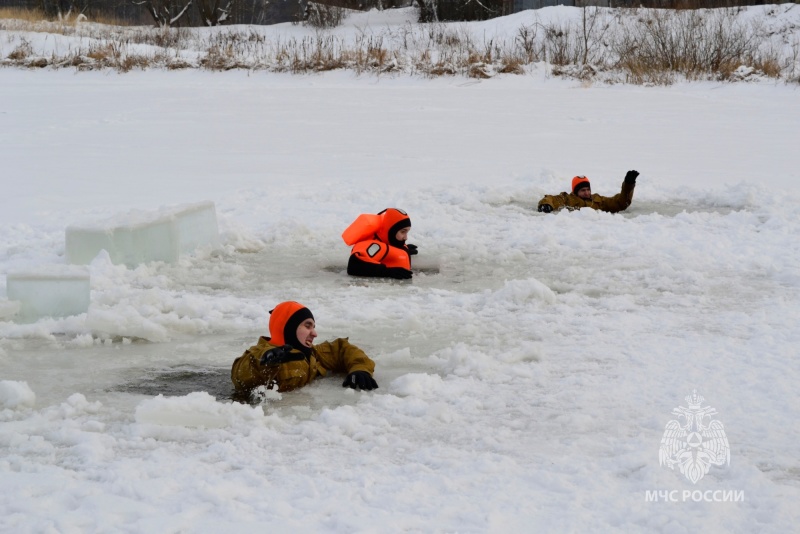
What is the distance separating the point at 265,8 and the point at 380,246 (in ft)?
128

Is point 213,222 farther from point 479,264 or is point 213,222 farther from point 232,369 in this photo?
point 232,369

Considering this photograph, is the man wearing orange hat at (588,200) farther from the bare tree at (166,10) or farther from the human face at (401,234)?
the bare tree at (166,10)

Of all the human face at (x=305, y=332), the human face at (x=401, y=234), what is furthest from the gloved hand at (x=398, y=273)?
the human face at (x=305, y=332)

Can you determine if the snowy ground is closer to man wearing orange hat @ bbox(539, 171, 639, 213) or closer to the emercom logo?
the emercom logo

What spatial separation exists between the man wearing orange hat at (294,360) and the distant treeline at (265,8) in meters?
27.8

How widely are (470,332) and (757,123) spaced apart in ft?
35.2

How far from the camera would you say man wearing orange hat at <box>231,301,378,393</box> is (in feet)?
13.5

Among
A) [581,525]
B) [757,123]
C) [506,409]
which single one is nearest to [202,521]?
[581,525]

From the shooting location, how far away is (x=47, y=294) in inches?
204

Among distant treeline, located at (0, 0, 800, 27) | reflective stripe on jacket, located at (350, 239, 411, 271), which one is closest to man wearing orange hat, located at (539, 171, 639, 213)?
reflective stripe on jacket, located at (350, 239, 411, 271)

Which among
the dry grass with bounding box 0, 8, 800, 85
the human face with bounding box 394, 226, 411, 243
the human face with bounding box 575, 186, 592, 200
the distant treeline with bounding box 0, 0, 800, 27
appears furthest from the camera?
the distant treeline with bounding box 0, 0, 800, 27

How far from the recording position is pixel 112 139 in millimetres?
12820

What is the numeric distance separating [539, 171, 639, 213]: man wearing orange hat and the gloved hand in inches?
91.3

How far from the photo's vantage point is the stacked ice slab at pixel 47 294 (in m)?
5.16
